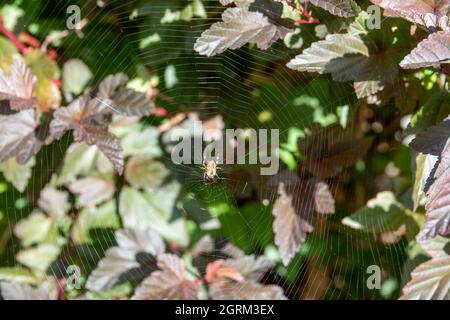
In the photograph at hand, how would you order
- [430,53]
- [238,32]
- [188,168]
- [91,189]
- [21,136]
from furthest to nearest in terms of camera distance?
[188,168]
[91,189]
[21,136]
[238,32]
[430,53]

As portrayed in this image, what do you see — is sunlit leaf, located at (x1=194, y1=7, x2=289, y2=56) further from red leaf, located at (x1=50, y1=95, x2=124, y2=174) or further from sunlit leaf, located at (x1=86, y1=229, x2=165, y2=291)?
sunlit leaf, located at (x1=86, y1=229, x2=165, y2=291)

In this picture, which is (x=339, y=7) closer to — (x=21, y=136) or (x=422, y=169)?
(x=422, y=169)

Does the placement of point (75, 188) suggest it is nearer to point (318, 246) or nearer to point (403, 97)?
point (318, 246)

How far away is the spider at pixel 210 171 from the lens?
176 centimetres

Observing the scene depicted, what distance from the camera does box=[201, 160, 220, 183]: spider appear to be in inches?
69.3

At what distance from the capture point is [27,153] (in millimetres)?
1382

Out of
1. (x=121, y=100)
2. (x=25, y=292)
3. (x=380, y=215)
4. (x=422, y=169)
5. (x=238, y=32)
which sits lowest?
(x=25, y=292)

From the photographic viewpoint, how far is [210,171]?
1.76 metres

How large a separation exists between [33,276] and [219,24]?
0.92 metres

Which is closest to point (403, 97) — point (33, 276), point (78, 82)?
point (78, 82)

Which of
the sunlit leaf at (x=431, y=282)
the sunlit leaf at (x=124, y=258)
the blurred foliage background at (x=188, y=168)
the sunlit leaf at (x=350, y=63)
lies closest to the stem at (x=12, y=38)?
the blurred foliage background at (x=188, y=168)

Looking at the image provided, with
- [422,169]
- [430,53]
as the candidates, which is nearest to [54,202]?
[422,169]

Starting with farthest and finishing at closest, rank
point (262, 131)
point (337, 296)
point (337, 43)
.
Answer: point (337, 296), point (262, 131), point (337, 43)

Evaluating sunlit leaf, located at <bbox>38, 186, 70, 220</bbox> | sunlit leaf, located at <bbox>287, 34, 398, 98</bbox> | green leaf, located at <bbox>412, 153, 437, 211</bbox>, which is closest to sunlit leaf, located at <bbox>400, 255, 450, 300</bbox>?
green leaf, located at <bbox>412, 153, 437, 211</bbox>
